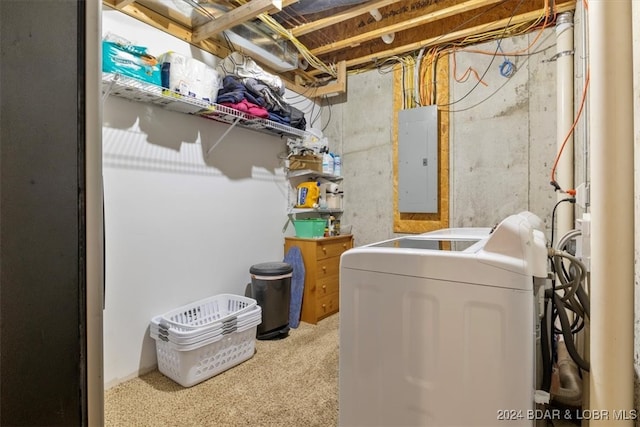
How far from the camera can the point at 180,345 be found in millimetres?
1900

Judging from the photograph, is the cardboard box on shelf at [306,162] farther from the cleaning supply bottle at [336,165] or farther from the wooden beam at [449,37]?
the wooden beam at [449,37]

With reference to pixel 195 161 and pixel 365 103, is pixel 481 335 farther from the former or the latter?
pixel 365 103

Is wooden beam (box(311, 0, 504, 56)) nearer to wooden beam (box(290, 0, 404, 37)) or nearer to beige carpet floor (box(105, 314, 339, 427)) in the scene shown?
wooden beam (box(290, 0, 404, 37))

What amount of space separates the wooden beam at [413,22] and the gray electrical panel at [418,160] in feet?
2.42

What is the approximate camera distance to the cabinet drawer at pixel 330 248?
3090 millimetres

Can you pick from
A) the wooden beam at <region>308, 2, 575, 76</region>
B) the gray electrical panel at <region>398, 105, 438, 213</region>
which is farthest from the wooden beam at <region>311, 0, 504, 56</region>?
the gray electrical panel at <region>398, 105, 438, 213</region>

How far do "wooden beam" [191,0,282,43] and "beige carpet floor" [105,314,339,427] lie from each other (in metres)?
2.45

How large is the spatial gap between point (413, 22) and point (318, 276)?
2462mm

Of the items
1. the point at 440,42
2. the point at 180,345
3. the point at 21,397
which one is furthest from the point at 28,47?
the point at 440,42

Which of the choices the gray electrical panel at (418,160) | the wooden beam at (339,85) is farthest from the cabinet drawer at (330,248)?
the wooden beam at (339,85)

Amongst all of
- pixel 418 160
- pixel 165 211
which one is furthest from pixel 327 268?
pixel 165 211

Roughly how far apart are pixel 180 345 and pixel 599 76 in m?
2.25

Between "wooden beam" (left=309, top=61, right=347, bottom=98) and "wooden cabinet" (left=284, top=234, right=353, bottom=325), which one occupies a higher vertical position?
"wooden beam" (left=309, top=61, right=347, bottom=98)

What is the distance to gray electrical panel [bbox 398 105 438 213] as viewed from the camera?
10.1 ft
